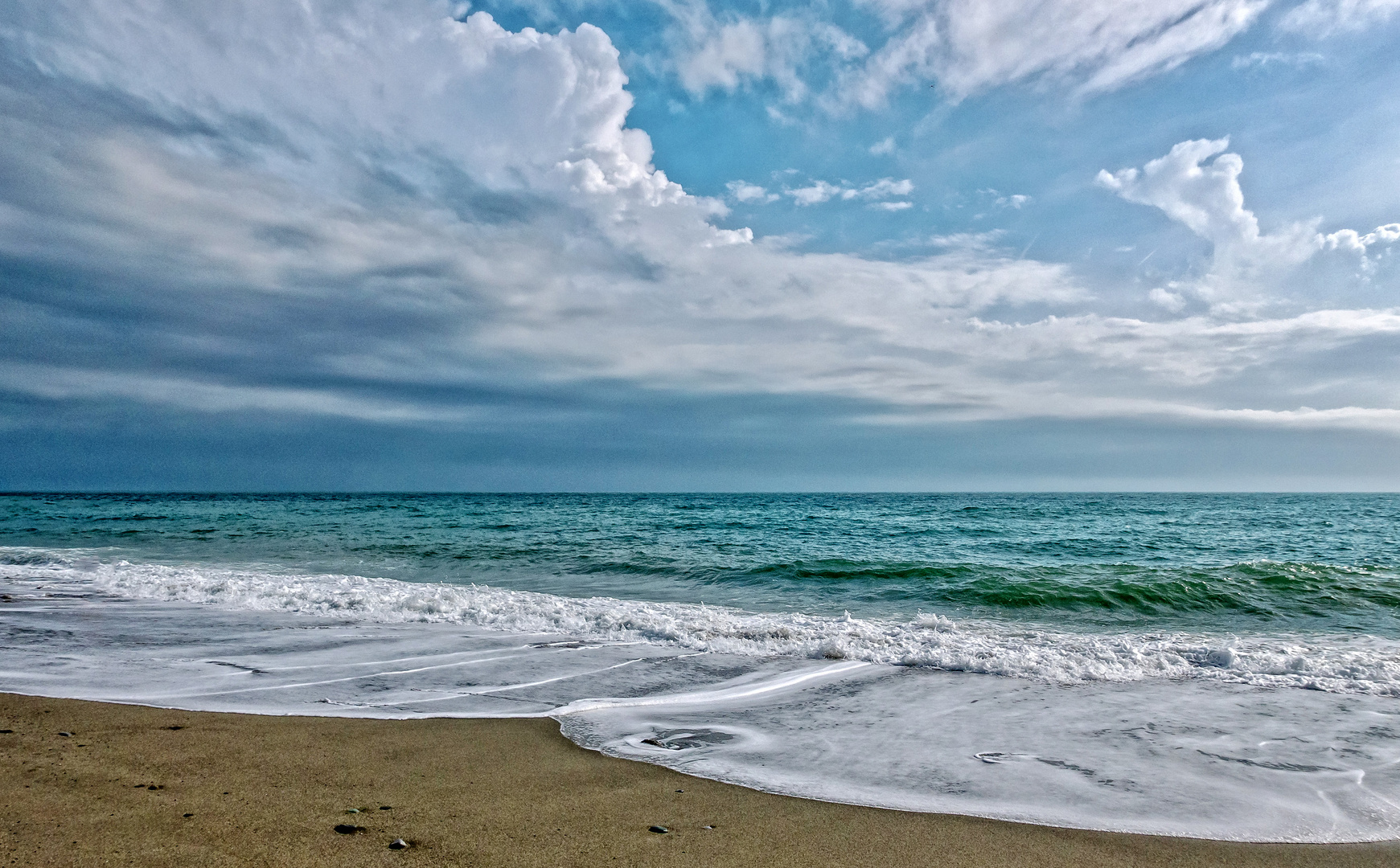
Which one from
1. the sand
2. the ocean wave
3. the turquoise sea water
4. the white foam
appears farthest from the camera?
the turquoise sea water

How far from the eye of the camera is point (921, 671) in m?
7.12

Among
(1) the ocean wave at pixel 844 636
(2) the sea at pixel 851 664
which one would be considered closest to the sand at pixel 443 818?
(2) the sea at pixel 851 664

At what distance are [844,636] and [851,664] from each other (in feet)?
3.84

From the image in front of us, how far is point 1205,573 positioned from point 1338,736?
10973 mm

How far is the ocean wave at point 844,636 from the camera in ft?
23.4

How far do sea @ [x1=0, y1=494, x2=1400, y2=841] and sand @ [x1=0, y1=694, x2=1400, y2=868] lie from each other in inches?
11.7

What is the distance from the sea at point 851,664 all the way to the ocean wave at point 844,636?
0.06 m

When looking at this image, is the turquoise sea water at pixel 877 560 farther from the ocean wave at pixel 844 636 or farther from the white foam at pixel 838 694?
the white foam at pixel 838 694

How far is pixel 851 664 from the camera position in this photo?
294 inches

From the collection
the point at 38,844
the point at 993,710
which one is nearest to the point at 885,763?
the point at 993,710

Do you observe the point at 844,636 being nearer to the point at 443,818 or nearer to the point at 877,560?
the point at 443,818

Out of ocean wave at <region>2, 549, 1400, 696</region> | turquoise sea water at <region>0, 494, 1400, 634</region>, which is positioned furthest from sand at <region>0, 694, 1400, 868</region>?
turquoise sea water at <region>0, 494, 1400, 634</region>

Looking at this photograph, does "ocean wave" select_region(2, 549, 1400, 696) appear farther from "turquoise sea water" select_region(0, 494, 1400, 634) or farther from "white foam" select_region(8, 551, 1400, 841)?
"turquoise sea water" select_region(0, 494, 1400, 634)

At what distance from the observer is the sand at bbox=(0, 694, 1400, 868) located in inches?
114
